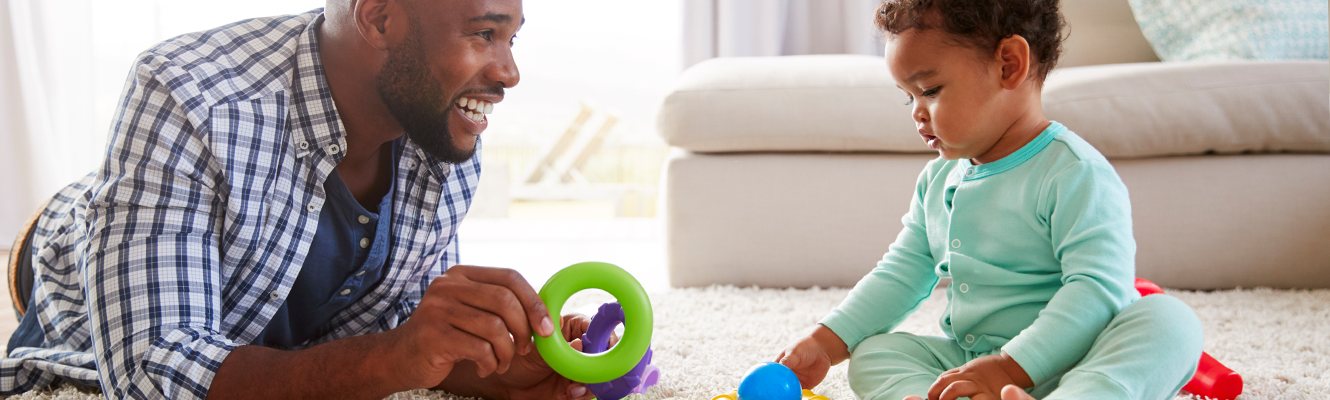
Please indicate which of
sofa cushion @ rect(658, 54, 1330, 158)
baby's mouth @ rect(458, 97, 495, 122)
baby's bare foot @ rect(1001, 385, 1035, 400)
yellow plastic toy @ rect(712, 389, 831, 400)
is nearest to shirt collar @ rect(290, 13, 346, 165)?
baby's mouth @ rect(458, 97, 495, 122)

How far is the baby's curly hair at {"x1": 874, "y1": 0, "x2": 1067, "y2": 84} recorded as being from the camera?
31.3 inches

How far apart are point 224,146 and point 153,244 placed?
11 cm

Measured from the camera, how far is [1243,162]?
1.46m

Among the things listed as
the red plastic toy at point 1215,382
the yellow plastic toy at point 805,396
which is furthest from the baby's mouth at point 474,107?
the red plastic toy at point 1215,382

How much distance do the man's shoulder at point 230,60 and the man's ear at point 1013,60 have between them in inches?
29.1

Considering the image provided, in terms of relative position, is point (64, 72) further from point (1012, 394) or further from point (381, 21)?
point (1012, 394)

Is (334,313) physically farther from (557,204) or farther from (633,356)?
(557,204)

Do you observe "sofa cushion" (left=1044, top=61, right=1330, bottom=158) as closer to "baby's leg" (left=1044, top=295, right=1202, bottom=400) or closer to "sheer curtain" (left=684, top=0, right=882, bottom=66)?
"baby's leg" (left=1044, top=295, right=1202, bottom=400)

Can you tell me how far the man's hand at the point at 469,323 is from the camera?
0.66 meters

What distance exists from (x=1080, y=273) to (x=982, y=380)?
134 millimetres

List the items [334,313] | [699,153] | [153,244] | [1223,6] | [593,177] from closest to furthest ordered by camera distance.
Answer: [153,244]
[334,313]
[699,153]
[1223,6]
[593,177]

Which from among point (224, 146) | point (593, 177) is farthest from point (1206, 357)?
point (593, 177)

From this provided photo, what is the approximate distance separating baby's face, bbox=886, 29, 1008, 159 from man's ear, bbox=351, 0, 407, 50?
1.67 ft

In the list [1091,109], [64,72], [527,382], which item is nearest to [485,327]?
[527,382]
